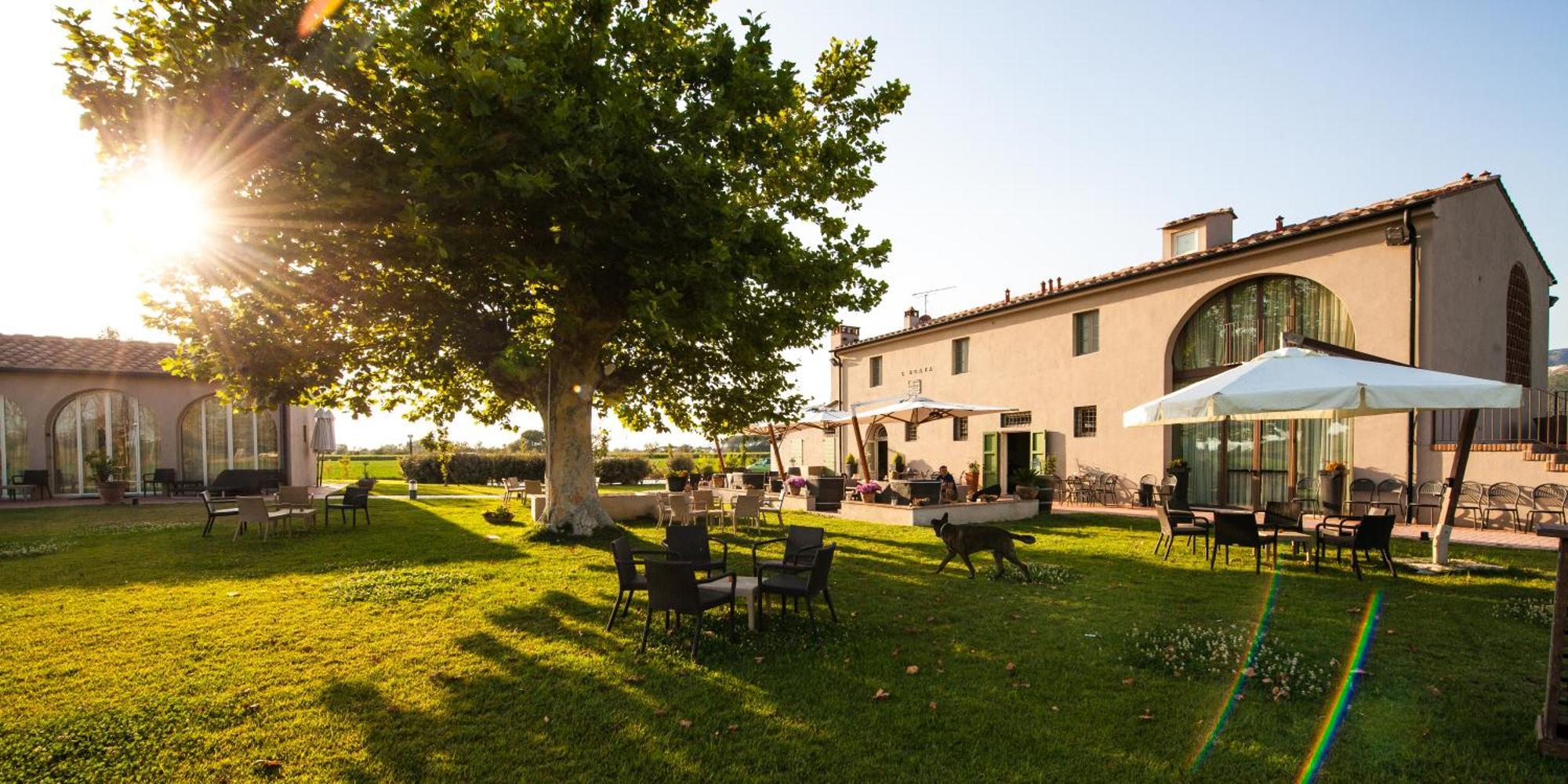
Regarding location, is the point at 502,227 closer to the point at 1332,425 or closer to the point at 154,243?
the point at 154,243

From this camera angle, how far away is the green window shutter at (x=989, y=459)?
21812 mm

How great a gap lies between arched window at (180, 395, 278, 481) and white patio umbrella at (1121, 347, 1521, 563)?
25.1 m

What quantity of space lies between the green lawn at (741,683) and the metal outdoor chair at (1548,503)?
420 cm

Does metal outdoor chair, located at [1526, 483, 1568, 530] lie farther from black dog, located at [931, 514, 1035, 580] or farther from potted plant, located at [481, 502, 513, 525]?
potted plant, located at [481, 502, 513, 525]

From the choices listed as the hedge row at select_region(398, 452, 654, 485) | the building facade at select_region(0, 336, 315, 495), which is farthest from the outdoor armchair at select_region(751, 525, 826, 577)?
the hedge row at select_region(398, 452, 654, 485)

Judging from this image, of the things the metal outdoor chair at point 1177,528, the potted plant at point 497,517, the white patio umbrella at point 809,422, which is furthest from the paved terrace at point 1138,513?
the potted plant at point 497,517

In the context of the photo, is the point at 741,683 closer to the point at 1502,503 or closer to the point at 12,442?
the point at 1502,503

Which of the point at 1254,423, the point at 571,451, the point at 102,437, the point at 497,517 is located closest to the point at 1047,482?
the point at 1254,423

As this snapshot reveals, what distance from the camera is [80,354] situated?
21.4m

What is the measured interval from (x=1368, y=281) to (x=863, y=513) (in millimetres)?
10641

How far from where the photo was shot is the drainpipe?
41.9ft

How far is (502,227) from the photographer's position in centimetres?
890

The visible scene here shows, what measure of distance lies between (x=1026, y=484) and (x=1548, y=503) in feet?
28.5

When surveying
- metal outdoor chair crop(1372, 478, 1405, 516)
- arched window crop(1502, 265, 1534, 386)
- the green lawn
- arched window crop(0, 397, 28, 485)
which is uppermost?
arched window crop(1502, 265, 1534, 386)
